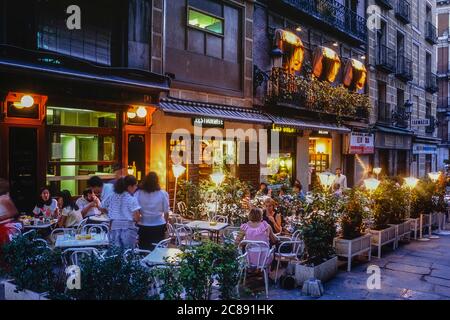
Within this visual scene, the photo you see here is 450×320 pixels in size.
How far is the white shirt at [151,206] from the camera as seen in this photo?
7.10 m

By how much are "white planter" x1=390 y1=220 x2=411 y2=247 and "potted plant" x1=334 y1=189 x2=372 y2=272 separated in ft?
6.42

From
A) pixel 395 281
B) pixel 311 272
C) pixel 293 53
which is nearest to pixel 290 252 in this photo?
pixel 311 272

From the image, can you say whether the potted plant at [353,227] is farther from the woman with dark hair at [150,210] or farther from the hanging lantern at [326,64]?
the hanging lantern at [326,64]

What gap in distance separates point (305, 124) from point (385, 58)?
1126 centimetres

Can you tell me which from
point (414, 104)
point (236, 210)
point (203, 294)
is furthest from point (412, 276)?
point (414, 104)

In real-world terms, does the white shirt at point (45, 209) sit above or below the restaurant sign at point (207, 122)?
below

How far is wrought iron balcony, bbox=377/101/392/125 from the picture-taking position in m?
23.6

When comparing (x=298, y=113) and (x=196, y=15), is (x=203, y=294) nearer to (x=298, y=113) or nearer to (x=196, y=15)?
(x=196, y=15)

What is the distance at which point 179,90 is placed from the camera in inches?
477

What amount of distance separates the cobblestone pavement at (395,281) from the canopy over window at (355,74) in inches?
444

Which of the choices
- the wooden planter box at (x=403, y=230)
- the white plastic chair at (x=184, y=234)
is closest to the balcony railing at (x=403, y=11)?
the wooden planter box at (x=403, y=230)

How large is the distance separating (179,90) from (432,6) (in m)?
28.7

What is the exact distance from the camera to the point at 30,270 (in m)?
4.93

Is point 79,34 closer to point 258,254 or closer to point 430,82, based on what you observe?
point 258,254
